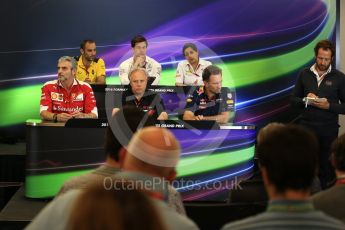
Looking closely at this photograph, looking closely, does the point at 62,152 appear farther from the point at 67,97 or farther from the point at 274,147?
the point at 274,147

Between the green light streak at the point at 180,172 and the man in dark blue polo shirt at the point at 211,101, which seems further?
the man in dark blue polo shirt at the point at 211,101

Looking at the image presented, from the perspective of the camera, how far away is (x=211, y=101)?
16.6ft

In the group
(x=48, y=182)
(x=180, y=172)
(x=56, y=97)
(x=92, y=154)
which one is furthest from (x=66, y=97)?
(x=180, y=172)

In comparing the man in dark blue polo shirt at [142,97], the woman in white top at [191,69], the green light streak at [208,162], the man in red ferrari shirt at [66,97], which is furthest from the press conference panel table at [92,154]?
the woman in white top at [191,69]

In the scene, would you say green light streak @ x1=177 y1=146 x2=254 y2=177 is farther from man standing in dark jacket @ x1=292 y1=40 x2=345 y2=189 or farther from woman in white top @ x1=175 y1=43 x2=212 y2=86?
woman in white top @ x1=175 y1=43 x2=212 y2=86

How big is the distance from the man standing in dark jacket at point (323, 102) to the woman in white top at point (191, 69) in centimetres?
126

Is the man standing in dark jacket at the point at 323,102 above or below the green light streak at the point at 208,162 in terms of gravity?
above

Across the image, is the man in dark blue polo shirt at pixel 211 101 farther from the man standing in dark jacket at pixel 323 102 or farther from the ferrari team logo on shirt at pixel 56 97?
the ferrari team logo on shirt at pixel 56 97

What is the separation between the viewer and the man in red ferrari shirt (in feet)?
15.9

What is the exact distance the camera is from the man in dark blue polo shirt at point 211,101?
5.04m

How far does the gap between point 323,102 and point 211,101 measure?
1.11 m

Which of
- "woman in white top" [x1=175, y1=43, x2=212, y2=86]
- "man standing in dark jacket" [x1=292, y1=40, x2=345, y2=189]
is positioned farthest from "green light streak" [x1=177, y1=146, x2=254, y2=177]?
"woman in white top" [x1=175, y1=43, x2=212, y2=86]

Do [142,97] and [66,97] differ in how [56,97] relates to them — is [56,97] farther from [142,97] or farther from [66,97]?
[142,97]

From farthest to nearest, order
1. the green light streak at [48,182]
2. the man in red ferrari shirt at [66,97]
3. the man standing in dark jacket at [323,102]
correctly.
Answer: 1. the man standing in dark jacket at [323,102]
2. the man in red ferrari shirt at [66,97]
3. the green light streak at [48,182]
